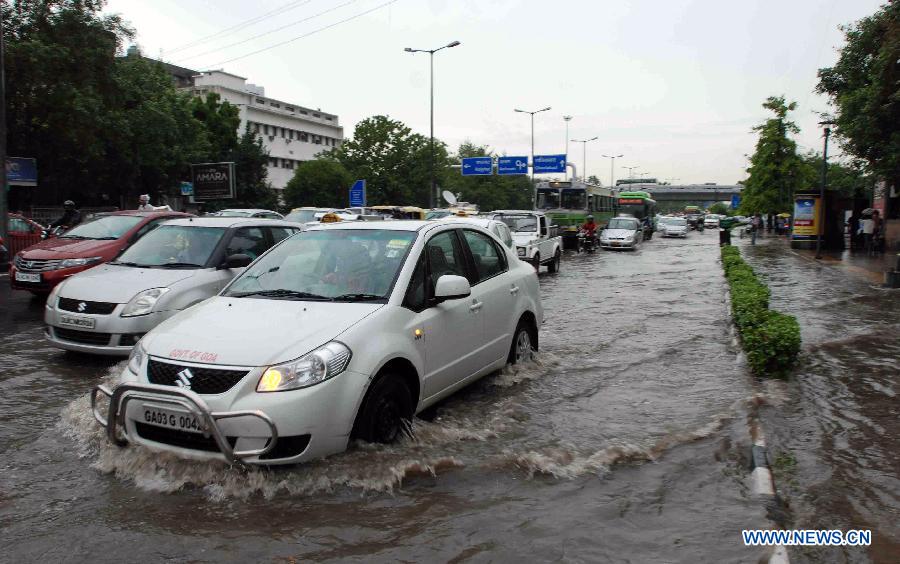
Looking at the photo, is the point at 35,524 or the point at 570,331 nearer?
the point at 35,524

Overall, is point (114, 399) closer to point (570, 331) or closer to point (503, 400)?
point (503, 400)

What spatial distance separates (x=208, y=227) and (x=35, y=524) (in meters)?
5.31

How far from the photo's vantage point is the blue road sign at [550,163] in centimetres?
5447

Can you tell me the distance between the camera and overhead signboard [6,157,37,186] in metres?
23.1

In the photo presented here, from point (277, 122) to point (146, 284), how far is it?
8266 cm

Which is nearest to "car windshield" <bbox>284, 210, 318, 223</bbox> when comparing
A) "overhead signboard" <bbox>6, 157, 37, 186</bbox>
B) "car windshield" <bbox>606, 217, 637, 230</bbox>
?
"overhead signboard" <bbox>6, 157, 37, 186</bbox>

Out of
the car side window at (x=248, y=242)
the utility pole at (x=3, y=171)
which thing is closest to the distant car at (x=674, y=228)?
the utility pole at (x=3, y=171)

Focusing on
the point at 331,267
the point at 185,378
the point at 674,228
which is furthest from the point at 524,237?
the point at 674,228

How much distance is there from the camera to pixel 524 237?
67.7ft

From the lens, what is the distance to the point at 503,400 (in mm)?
6668

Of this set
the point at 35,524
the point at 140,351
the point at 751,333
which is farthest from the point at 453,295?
the point at 751,333

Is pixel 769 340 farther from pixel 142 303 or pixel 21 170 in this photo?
pixel 21 170

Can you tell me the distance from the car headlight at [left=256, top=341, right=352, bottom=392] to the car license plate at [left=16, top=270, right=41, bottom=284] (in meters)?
8.62

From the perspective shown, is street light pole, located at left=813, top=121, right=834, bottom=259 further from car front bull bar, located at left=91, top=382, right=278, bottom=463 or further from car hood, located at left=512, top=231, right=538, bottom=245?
car front bull bar, located at left=91, top=382, right=278, bottom=463
